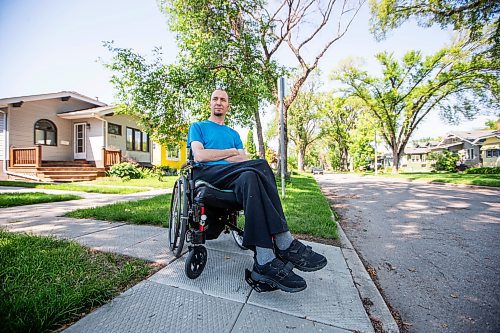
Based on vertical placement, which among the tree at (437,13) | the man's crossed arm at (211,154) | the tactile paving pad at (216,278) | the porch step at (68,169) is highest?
the tree at (437,13)

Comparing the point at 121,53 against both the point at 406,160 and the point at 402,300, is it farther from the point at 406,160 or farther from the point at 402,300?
the point at 406,160

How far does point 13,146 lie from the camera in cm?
1148

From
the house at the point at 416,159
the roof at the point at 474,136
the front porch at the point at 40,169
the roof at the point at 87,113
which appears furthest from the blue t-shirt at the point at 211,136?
the house at the point at 416,159

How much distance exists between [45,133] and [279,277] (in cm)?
1569

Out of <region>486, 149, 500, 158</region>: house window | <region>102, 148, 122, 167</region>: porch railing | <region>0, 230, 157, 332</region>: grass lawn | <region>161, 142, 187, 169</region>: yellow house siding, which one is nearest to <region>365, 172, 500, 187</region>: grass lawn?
<region>0, 230, 157, 332</region>: grass lawn

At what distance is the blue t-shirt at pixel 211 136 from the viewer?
2.36 m

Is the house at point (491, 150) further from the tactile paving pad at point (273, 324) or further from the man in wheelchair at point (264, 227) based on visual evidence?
the tactile paving pad at point (273, 324)

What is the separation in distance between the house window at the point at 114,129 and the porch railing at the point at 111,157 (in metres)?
1.99

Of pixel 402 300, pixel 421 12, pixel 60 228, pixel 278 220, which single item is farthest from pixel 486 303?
pixel 421 12

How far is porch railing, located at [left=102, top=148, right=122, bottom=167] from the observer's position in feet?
41.7

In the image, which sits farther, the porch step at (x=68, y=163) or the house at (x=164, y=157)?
the house at (x=164, y=157)

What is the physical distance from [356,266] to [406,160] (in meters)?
61.5

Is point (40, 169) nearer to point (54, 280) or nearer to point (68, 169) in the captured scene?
point (68, 169)

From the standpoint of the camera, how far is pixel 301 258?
1.69 metres
